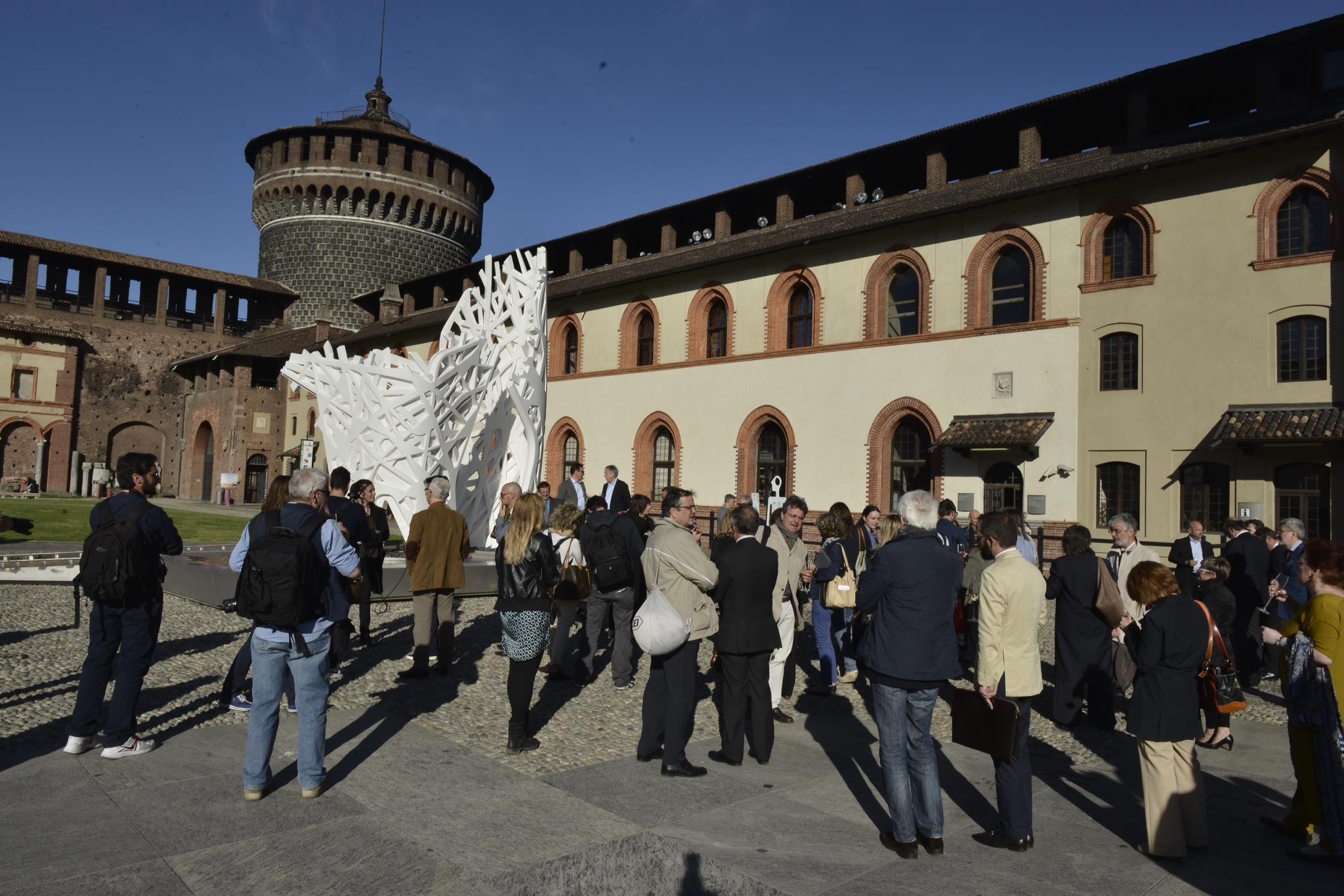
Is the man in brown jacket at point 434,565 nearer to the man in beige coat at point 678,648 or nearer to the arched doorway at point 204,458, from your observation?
the man in beige coat at point 678,648

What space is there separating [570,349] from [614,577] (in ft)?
79.5

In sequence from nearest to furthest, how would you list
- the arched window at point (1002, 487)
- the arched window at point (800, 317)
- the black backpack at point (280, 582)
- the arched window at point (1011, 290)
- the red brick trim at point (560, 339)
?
the black backpack at point (280, 582) → the arched window at point (1002, 487) → the arched window at point (1011, 290) → the arched window at point (800, 317) → the red brick trim at point (560, 339)

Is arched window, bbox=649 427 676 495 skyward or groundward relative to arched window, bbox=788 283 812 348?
groundward

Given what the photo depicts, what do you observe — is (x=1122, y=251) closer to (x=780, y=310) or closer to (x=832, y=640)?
(x=780, y=310)

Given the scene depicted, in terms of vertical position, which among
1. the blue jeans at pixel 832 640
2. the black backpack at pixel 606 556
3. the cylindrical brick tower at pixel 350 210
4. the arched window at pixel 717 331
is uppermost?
the cylindrical brick tower at pixel 350 210

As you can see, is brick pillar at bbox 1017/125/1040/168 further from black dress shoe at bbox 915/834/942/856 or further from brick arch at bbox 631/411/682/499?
black dress shoe at bbox 915/834/942/856

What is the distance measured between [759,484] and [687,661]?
19543mm

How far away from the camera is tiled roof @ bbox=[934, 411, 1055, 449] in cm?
1919

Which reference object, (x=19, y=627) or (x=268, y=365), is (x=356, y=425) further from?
(x=268, y=365)

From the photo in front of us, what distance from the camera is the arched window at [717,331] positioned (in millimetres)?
26875

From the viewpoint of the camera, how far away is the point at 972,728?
15.3 ft

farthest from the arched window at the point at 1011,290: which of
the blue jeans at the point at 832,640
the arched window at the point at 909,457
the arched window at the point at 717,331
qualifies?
the blue jeans at the point at 832,640

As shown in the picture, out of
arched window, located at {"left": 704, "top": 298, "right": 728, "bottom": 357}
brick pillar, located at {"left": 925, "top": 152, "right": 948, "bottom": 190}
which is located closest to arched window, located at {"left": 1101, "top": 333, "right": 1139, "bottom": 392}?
brick pillar, located at {"left": 925, "top": 152, "right": 948, "bottom": 190}

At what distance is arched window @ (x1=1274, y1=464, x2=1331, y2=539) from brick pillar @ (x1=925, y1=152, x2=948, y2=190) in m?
11.1
